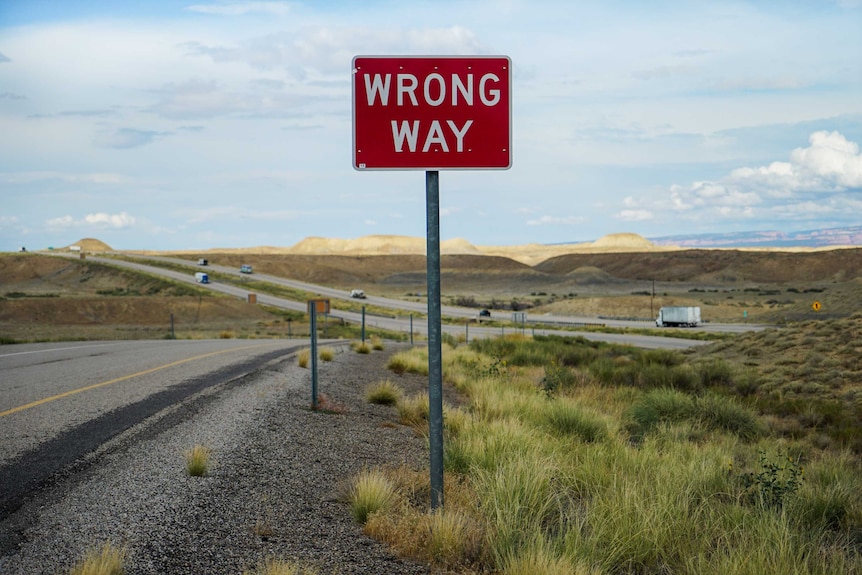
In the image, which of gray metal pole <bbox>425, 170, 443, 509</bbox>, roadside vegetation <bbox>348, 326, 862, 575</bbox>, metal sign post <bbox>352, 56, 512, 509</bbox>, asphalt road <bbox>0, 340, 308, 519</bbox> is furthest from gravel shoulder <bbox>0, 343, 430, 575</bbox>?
metal sign post <bbox>352, 56, 512, 509</bbox>

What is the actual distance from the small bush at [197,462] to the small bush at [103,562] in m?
1.78

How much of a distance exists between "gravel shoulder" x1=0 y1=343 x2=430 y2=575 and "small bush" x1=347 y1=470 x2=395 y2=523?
0.30 ft

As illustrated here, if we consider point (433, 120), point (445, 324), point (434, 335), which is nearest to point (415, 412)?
point (434, 335)

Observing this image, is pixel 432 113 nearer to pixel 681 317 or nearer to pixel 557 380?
pixel 557 380

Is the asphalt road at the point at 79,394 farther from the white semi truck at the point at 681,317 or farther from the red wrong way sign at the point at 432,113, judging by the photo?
the white semi truck at the point at 681,317

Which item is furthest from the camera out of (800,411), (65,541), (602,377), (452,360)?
(452,360)

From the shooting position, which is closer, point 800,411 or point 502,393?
point 502,393

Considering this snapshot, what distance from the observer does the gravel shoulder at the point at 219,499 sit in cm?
466

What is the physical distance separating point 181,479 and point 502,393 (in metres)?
7.85

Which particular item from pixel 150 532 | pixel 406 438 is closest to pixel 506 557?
pixel 150 532

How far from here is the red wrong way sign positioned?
541 cm

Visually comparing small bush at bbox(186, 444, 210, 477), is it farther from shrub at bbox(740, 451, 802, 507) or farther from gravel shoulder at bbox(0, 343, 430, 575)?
shrub at bbox(740, 451, 802, 507)

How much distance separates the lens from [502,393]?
13.2 meters

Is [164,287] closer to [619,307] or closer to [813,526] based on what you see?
[619,307]
